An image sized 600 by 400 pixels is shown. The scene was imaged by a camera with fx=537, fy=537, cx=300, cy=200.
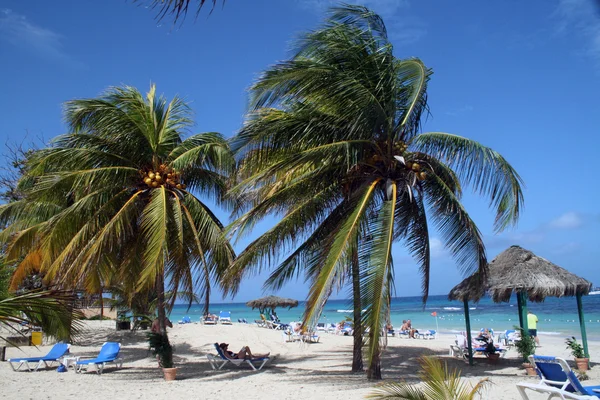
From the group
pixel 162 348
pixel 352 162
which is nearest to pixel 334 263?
pixel 352 162

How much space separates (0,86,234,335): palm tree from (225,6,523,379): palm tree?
67.1 inches

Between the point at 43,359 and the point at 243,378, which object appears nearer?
the point at 243,378

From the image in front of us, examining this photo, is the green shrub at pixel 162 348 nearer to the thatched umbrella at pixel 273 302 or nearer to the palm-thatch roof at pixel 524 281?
the palm-thatch roof at pixel 524 281

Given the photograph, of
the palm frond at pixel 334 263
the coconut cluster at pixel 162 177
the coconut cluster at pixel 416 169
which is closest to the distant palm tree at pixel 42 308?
the palm frond at pixel 334 263

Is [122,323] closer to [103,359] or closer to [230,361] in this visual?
[103,359]

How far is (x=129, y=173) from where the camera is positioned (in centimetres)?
1165

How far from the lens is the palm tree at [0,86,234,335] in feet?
34.7

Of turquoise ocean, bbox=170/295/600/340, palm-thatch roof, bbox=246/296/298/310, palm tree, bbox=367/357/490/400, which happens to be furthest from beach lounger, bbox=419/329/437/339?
palm tree, bbox=367/357/490/400

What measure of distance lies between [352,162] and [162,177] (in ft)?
14.8

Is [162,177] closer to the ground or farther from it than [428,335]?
farther from it

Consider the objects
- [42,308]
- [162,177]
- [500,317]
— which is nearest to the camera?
[42,308]

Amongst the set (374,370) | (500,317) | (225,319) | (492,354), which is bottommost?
(374,370)

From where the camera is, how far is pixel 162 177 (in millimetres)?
11711

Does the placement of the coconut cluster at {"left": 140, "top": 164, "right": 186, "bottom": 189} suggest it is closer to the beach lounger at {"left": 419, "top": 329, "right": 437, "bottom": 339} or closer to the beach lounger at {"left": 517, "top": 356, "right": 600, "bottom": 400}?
the beach lounger at {"left": 517, "top": 356, "right": 600, "bottom": 400}
